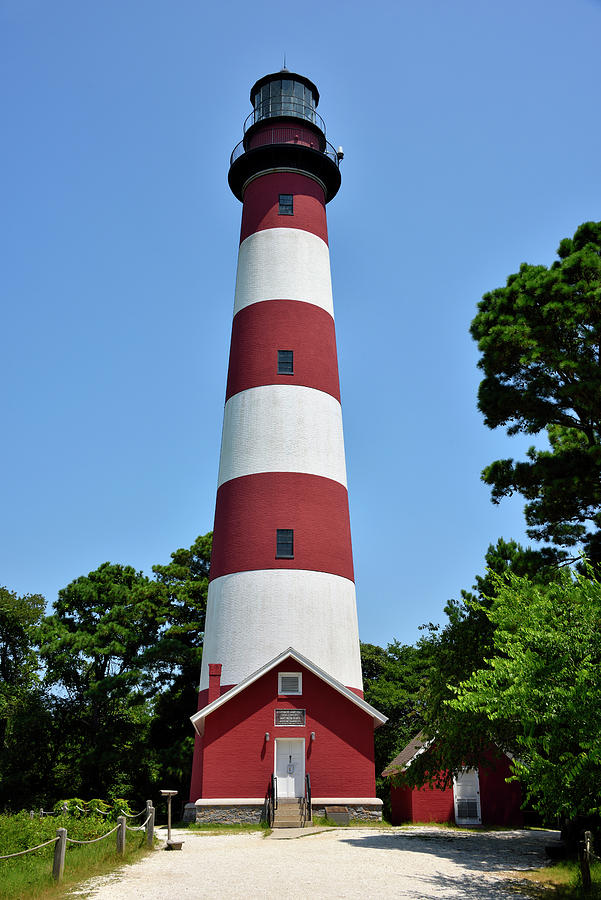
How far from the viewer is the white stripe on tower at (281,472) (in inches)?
886

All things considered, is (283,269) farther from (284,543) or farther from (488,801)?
(488,801)

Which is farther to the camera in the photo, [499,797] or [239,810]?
[499,797]

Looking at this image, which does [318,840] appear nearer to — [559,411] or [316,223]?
[559,411]

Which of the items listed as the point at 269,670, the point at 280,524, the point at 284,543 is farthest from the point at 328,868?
the point at 280,524

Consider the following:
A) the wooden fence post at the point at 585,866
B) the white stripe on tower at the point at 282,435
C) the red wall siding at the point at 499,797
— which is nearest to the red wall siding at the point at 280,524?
the white stripe on tower at the point at 282,435

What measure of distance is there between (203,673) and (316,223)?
16271mm

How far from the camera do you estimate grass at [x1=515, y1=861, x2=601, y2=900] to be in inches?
410

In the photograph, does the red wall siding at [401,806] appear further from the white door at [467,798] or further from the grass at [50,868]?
the grass at [50,868]

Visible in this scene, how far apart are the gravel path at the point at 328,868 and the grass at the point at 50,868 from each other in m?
0.32

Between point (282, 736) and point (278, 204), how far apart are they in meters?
18.1

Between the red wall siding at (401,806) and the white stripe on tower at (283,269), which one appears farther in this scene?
the white stripe on tower at (283,269)

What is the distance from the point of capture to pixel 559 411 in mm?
16406

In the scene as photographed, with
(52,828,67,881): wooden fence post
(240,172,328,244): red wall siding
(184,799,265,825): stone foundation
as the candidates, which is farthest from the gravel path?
(240,172,328,244): red wall siding

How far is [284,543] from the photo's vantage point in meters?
23.0
